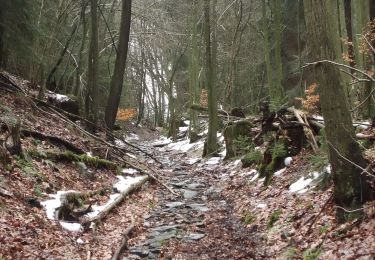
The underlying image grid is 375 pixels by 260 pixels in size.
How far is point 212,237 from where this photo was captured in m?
7.87

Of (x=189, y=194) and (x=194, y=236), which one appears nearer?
(x=194, y=236)

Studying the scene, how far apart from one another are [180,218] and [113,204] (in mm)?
1465

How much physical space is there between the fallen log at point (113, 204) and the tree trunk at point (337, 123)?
4.24 meters

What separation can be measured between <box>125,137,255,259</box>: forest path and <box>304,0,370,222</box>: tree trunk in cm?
182

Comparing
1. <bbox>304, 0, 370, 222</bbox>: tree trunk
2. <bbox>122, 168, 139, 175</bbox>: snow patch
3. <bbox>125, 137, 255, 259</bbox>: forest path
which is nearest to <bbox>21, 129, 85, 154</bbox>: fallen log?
<bbox>122, 168, 139, 175</bbox>: snow patch

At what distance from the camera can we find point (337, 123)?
6246 millimetres

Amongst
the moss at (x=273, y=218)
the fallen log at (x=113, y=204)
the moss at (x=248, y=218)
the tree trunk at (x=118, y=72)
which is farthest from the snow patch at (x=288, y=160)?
→ the tree trunk at (x=118, y=72)

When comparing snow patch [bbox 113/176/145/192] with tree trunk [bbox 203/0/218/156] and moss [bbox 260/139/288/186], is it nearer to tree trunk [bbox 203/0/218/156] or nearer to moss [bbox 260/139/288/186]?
moss [bbox 260/139/288/186]

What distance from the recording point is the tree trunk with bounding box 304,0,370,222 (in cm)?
617

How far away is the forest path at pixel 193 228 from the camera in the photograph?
7098 millimetres

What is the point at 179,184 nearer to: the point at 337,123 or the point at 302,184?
the point at 302,184

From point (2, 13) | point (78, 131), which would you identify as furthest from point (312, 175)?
point (2, 13)

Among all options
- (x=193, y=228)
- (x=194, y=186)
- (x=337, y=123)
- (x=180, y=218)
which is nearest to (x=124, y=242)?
(x=193, y=228)

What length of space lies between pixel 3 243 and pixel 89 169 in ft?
18.0
